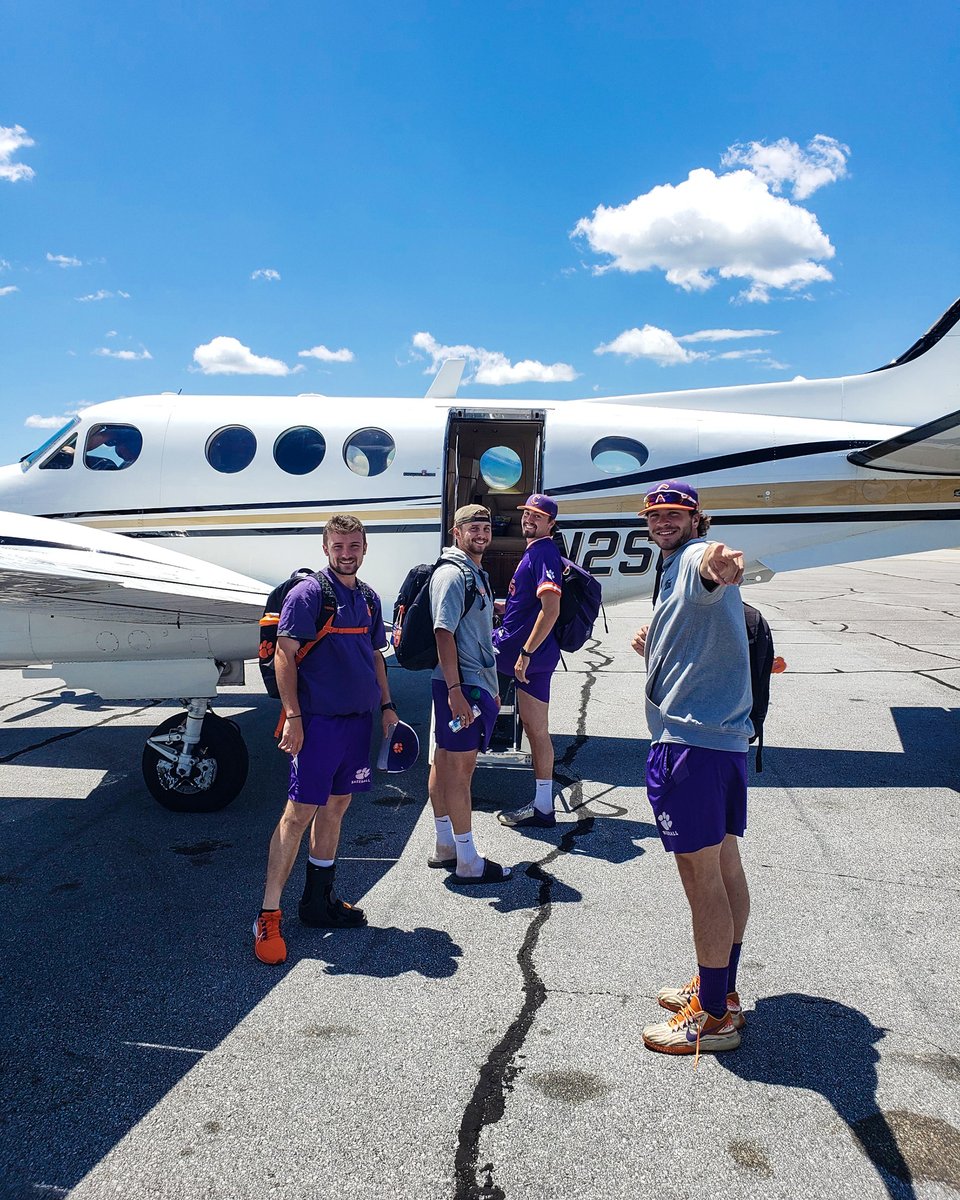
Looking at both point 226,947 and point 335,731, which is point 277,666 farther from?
point 226,947

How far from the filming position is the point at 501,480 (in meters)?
8.00

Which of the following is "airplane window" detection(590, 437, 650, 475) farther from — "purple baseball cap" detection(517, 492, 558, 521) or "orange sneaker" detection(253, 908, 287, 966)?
"orange sneaker" detection(253, 908, 287, 966)

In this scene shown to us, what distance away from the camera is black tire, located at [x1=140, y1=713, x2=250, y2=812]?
5.41 m

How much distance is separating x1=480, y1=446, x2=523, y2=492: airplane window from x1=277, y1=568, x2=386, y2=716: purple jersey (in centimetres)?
434

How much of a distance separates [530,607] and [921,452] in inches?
143

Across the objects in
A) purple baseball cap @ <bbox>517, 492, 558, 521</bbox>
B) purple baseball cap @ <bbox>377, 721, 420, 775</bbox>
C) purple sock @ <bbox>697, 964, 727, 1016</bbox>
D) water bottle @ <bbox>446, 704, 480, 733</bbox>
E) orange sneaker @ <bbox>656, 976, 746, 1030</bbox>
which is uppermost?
purple baseball cap @ <bbox>517, 492, 558, 521</bbox>

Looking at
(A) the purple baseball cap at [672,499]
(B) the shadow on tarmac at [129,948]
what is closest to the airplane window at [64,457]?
(B) the shadow on tarmac at [129,948]

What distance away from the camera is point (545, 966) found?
358cm

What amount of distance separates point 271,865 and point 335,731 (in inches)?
25.2

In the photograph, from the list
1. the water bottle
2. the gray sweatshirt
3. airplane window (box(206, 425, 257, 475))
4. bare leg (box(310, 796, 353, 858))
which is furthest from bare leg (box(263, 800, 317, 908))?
airplane window (box(206, 425, 257, 475))

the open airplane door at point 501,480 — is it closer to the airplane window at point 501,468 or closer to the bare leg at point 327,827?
the airplane window at point 501,468

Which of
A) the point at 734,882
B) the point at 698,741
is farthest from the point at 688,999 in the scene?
the point at 698,741

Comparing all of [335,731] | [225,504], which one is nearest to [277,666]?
[335,731]

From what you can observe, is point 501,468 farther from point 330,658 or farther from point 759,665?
point 759,665
